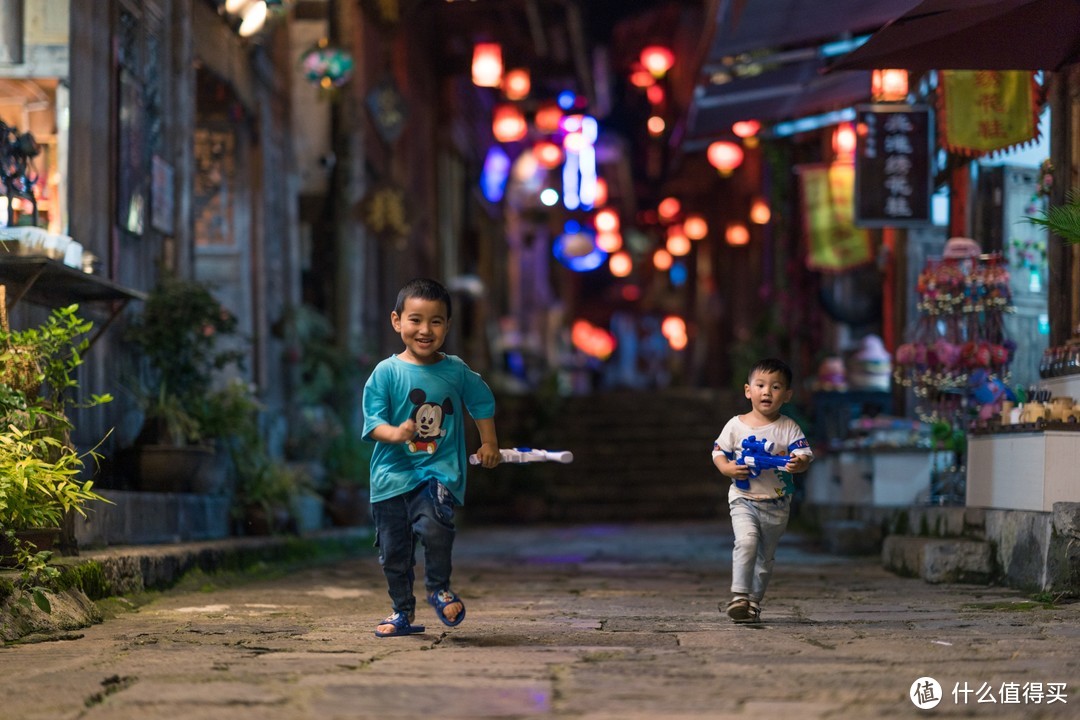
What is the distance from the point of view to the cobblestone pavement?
451 centimetres

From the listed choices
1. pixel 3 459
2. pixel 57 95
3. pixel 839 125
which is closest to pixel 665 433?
pixel 839 125

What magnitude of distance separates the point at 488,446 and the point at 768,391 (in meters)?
1.67

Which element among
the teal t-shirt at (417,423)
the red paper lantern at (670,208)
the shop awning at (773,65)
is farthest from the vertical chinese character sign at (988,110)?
the red paper lantern at (670,208)

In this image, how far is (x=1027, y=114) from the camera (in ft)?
37.5

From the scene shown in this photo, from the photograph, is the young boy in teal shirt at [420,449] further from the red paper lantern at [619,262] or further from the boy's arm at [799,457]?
the red paper lantern at [619,262]

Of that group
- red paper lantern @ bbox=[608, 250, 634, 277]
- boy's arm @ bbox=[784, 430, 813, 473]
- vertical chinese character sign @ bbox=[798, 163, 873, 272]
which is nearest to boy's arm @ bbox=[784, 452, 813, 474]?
boy's arm @ bbox=[784, 430, 813, 473]

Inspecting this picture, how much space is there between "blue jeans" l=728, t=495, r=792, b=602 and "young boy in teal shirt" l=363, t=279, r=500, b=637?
157 centimetres

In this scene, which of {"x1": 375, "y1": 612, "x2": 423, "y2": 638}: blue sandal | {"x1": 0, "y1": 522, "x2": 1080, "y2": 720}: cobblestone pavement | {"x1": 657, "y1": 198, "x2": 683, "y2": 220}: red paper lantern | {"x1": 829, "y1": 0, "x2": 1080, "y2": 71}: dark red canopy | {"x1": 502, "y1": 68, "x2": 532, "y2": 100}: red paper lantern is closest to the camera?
{"x1": 0, "y1": 522, "x2": 1080, "y2": 720}: cobblestone pavement

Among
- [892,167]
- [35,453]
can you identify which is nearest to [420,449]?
[35,453]

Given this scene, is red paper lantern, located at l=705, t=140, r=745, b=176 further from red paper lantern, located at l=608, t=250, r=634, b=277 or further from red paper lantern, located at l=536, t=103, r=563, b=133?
red paper lantern, located at l=608, t=250, r=634, b=277

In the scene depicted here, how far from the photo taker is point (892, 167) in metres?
14.0

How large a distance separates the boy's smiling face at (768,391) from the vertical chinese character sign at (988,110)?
5115 millimetres

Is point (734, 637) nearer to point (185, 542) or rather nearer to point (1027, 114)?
point (185, 542)

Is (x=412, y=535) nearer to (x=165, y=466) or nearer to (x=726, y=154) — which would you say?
(x=165, y=466)
